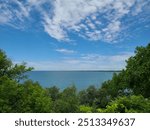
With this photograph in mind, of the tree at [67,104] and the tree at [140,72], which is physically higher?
the tree at [140,72]

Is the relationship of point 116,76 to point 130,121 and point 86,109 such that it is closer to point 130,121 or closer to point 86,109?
point 86,109

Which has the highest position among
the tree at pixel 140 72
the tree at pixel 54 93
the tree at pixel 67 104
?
the tree at pixel 140 72

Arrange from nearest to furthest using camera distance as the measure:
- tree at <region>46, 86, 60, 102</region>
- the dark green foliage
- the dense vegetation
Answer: the dense vegetation → the dark green foliage → tree at <region>46, 86, 60, 102</region>

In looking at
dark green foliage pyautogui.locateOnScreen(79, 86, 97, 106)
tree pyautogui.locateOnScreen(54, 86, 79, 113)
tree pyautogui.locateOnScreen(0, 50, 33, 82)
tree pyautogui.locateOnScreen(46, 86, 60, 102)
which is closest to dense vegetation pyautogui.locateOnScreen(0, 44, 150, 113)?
tree pyautogui.locateOnScreen(0, 50, 33, 82)

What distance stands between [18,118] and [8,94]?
1675cm

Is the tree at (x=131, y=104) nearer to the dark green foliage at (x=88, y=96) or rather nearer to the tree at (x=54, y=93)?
the dark green foliage at (x=88, y=96)

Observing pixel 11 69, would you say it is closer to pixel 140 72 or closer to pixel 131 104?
pixel 140 72

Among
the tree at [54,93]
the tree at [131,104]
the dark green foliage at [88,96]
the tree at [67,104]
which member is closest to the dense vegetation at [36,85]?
the tree at [131,104]

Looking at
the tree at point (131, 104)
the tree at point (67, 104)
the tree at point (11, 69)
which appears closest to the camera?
the tree at point (131, 104)

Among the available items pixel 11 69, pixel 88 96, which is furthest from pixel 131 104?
pixel 88 96

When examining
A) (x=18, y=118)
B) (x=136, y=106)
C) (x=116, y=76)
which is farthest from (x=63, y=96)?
(x=18, y=118)

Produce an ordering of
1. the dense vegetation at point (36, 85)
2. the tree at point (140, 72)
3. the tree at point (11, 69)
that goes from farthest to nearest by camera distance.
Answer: the tree at point (11, 69), the tree at point (140, 72), the dense vegetation at point (36, 85)

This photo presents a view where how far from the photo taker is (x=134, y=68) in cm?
2416

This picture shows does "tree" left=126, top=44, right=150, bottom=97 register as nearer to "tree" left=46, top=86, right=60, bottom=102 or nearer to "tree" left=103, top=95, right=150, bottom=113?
"tree" left=103, top=95, right=150, bottom=113
